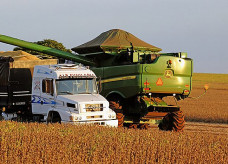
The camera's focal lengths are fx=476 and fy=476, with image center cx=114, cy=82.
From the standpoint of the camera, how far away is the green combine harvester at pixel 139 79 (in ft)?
60.5

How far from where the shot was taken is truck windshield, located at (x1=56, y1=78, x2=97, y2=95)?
1731 centimetres

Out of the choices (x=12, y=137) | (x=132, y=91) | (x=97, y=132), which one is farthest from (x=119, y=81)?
(x=12, y=137)

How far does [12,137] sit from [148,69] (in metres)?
8.54

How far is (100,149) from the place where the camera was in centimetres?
1026

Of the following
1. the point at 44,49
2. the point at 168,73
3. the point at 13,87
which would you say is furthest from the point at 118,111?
the point at 44,49

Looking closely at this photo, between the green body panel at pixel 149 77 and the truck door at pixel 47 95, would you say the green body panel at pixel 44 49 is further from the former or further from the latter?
the truck door at pixel 47 95

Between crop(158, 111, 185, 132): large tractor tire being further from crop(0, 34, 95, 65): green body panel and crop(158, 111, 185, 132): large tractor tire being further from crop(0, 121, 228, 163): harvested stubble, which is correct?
crop(0, 121, 228, 163): harvested stubble

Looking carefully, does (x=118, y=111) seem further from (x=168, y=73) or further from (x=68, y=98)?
(x=68, y=98)

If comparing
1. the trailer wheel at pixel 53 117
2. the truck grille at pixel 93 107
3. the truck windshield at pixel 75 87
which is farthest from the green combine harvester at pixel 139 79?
the trailer wheel at pixel 53 117

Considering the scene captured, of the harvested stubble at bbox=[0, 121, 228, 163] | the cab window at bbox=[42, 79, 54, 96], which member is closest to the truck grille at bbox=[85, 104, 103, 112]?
the cab window at bbox=[42, 79, 54, 96]

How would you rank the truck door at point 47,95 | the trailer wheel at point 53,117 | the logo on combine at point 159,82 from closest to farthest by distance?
the trailer wheel at point 53,117, the truck door at point 47,95, the logo on combine at point 159,82

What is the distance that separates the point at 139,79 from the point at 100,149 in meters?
8.22

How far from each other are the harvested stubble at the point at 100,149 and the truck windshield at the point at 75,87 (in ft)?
19.4

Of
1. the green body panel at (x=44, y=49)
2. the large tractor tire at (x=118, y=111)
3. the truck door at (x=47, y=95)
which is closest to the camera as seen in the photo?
the truck door at (x=47, y=95)
